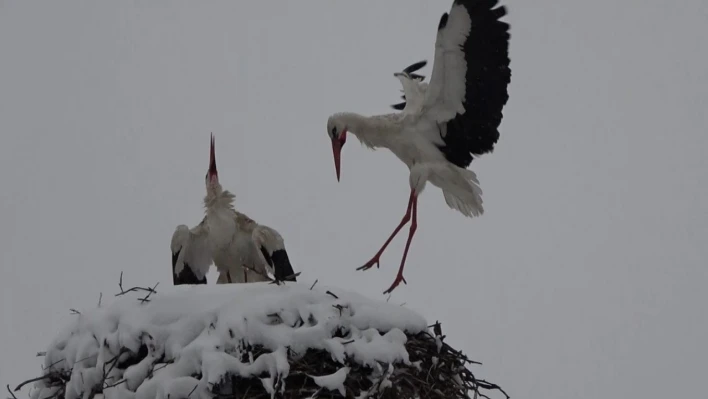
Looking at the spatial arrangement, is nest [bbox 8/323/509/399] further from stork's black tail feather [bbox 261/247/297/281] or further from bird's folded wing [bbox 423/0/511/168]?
bird's folded wing [bbox 423/0/511/168]

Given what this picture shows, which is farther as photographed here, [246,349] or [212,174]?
[212,174]

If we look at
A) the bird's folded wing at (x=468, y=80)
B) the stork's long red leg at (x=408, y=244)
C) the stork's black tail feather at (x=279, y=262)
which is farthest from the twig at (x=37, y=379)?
the bird's folded wing at (x=468, y=80)

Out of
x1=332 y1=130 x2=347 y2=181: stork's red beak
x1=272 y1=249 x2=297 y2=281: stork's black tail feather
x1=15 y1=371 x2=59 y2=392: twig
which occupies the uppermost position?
x1=332 y1=130 x2=347 y2=181: stork's red beak

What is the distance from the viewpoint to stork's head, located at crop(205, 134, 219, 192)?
4949mm

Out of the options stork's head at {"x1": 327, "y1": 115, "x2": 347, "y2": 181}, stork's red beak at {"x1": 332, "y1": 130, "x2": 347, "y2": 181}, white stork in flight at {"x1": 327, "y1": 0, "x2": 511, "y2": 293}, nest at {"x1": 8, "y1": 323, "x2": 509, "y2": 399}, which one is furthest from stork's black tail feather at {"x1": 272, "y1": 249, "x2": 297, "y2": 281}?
Answer: stork's head at {"x1": 327, "y1": 115, "x2": 347, "y2": 181}

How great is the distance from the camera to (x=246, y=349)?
3398 mm

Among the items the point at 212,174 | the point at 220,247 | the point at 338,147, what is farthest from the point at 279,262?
the point at 338,147

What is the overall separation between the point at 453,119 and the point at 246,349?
2.47m

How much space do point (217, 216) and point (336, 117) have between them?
1202 millimetres

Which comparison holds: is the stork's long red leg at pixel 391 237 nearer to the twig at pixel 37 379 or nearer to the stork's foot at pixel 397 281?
the stork's foot at pixel 397 281

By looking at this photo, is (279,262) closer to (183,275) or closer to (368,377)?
(183,275)

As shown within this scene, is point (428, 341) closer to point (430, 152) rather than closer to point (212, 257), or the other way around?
point (212, 257)

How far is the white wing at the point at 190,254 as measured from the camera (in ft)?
15.5

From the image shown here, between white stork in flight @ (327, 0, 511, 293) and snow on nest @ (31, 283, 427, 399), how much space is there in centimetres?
135
